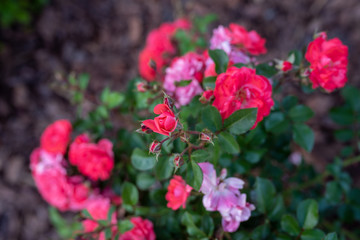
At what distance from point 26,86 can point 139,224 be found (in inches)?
82.1

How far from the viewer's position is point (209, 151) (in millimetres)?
829

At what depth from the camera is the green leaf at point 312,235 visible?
36.3 inches

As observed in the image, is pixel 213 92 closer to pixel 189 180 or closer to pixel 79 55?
pixel 189 180

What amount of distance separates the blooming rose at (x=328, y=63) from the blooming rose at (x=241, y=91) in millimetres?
186

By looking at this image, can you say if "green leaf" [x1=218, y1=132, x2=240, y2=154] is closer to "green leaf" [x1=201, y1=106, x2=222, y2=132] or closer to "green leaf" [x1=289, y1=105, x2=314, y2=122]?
"green leaf" [x1=201, y1=106, x2=222, y2=132]

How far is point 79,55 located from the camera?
2.73 metres

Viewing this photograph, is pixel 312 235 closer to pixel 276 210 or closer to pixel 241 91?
pixel 276 210

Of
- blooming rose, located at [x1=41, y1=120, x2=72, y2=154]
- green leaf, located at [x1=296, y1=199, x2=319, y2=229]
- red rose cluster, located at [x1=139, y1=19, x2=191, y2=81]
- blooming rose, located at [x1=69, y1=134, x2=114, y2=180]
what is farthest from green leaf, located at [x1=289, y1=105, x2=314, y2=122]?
blooming rose, located at [x1=41, y1=120, x2=72, y2=154]

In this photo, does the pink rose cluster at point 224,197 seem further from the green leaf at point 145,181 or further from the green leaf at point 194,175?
the green leaf at point 145,181

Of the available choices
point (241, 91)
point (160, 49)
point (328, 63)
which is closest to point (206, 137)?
point (241, 91)

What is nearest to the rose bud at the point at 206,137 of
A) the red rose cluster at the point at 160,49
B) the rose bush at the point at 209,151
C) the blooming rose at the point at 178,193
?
the rose bush at the point at 209,151

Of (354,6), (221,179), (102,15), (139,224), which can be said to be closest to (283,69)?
(221,179)

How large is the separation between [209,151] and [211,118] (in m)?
0.09

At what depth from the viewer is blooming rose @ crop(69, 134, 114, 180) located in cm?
122
